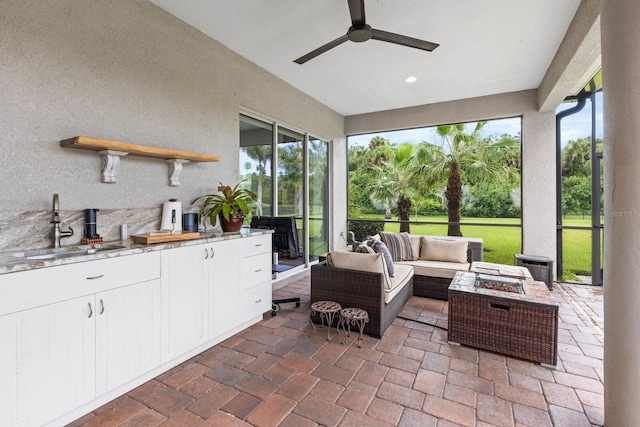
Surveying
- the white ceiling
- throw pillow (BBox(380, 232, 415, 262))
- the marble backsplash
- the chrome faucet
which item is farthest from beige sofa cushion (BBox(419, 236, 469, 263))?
the chrome faucet

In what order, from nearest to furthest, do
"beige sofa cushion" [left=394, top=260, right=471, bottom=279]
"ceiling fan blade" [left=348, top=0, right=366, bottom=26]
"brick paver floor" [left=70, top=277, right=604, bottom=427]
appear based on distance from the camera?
"brick paver floor" [left=70, top=277, right=604, bottom=427]
"ceiling fan blade" [left=348, top=0, right=366, bottom=26]
"beige sofa cushion" [left=394, top=260, right=471, bottom=279]

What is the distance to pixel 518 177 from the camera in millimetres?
5121

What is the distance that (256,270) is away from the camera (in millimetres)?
3041

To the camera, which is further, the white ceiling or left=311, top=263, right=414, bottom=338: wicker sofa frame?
left=311, top=263, right=414, bottom=338: wicker sofa frame

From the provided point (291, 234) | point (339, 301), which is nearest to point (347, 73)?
point (291, 234)

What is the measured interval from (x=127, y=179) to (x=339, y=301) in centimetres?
216

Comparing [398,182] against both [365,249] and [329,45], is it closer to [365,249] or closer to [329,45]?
[365,249]

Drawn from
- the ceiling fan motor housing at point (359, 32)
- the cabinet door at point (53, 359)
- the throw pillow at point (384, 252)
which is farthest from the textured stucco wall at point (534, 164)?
the cabinet door at point (53, 359)

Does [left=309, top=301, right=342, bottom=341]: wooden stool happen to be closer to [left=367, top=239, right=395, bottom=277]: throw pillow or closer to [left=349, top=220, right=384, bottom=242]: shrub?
[left=367, top=239, right=395, bottom=277]: throw pillow

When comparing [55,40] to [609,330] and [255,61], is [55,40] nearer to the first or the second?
[255,61]

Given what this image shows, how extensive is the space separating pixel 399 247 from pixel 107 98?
3619mm

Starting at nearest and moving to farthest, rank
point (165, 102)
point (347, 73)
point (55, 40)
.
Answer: point (55, 40), point (165, 102), point (347, 73)

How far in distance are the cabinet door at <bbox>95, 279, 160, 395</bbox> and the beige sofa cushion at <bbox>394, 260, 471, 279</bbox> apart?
2.70 metres

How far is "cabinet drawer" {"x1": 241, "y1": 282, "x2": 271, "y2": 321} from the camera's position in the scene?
9.55 feet
